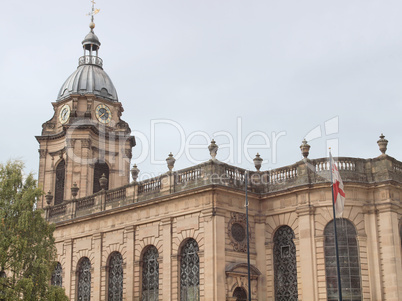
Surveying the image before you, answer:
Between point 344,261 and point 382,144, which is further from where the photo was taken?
point 382,144

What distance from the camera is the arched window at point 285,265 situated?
31.5 metres

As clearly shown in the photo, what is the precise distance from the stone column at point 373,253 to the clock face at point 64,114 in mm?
24827

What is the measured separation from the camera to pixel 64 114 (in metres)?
47.8

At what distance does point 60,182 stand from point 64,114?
525 centimetres

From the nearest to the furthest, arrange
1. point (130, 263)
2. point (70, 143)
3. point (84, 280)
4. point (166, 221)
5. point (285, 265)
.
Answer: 1. point (285, 265)
2. point (166, 221)
3. point (130, 263)
4. point (84, 280)
5. point (70, 143)

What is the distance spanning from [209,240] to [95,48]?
25.6 m

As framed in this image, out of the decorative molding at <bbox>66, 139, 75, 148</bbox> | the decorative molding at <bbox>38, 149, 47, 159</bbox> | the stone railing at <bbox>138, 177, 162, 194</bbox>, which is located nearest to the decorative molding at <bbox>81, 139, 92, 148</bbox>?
the decorative molding at <bbox>66, 139, 75, 148</bbox>

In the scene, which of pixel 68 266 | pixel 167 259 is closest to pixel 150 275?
→ pixel 167 259

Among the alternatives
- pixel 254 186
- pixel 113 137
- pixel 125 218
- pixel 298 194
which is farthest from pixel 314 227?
pixel 113 137

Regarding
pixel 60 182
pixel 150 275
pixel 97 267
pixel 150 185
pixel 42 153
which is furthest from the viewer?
pixel 42 153

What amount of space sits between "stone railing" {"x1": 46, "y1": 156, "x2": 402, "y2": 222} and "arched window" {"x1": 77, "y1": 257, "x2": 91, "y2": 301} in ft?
17.6

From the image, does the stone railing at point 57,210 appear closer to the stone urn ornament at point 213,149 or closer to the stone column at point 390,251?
the stone urn ornament at point 213,149

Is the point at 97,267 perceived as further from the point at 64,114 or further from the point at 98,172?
the point at 64,114

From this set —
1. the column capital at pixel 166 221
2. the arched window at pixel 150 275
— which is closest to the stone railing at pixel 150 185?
the column capital at pixel 166 221
